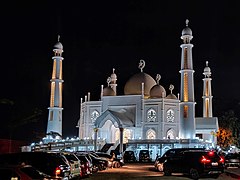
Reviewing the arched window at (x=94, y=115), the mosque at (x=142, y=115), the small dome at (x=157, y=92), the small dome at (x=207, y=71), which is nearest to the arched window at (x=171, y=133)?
the mosque at (x=142, y=115)

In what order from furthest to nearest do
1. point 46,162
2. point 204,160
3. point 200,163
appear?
point 200,163 → point 204,160 → point 46,162

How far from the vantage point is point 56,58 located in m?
67.7

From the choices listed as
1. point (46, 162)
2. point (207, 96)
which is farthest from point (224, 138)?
point (46, 162)

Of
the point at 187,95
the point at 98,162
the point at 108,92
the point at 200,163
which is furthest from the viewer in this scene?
the point at 108,92

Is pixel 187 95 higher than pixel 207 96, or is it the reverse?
pixel 207 96

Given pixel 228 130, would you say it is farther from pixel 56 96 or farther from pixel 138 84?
pixel 56 96

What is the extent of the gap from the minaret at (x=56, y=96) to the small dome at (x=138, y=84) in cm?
1052

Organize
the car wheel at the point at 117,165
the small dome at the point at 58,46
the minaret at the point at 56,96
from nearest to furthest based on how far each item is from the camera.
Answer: the car wheel at the point at 117,165
the minaret at the point at 56,96
the small dome at the point at 58,46

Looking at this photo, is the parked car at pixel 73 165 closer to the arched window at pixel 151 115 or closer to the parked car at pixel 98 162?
the parked car at pixel 98 162

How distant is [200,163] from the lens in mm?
23234

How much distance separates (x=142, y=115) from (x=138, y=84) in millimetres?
6201

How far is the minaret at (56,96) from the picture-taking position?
65000mm

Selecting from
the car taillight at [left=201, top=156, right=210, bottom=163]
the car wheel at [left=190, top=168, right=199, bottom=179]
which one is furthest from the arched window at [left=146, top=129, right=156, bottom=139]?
the car taillight at [left=201, top=156, right=210, bottom=163]

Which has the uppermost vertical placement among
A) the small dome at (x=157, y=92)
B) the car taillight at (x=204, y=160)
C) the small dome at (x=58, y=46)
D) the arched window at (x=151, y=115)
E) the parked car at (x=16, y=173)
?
the small dome at (x=58, y=46)
